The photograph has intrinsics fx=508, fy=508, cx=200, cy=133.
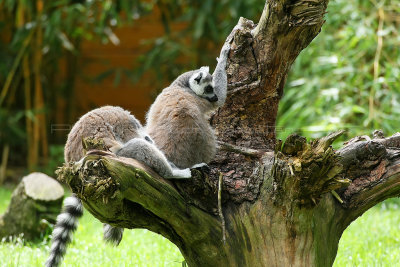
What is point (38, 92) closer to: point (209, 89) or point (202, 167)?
point (209, 89)

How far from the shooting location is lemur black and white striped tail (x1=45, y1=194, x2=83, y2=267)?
2.72m

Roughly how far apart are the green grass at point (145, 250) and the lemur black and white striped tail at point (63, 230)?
65cm

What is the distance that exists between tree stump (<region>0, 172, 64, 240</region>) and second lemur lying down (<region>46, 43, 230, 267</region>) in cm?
147

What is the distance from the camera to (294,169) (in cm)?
220

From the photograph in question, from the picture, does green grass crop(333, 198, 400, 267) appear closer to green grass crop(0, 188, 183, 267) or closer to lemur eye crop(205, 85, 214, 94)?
green grass crop(0, 188, 183, 267)

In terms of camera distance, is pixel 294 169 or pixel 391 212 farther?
pixel 391 212

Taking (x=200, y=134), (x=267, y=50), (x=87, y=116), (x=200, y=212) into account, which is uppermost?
(x=267, y=50)

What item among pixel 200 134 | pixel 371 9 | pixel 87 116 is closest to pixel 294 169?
pixel 200 134

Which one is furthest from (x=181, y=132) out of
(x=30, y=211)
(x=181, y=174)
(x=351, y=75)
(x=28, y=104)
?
(x=28, y=104)

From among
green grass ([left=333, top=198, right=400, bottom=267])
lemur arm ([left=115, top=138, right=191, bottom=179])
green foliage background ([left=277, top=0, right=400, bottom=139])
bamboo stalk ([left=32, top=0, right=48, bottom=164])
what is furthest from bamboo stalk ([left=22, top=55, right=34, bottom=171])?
lemur arm ([left=115, top=138, right=191, bottom=179])

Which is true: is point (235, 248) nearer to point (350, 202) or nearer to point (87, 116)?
point (350, 202)

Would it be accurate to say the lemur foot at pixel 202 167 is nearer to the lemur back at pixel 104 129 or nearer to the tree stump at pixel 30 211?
the lemur back at pixel 104 129

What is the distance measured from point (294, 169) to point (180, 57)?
22.0ft

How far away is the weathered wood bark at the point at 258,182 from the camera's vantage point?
7.14 feet
